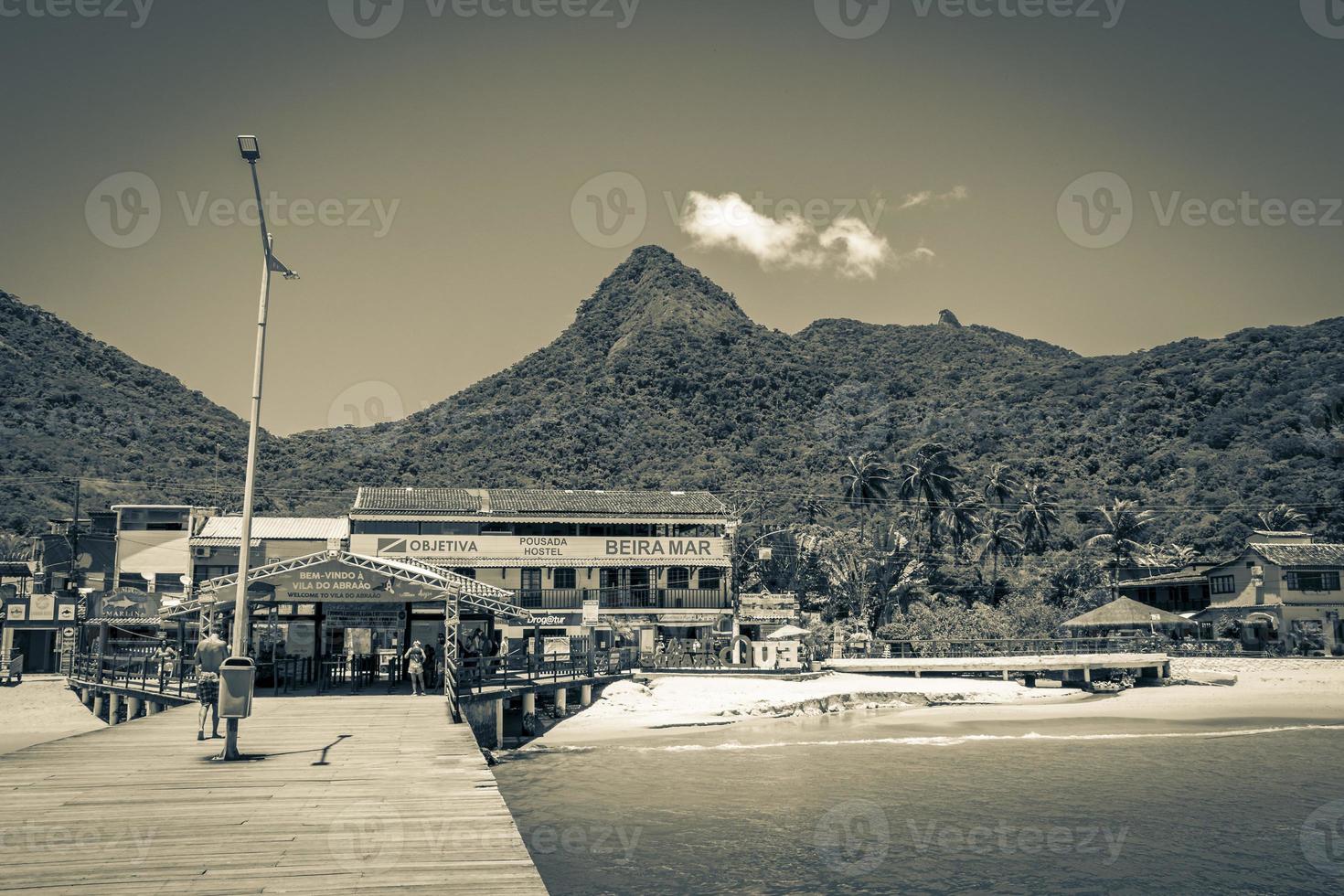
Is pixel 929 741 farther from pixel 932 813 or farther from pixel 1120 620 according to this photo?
pixel 1120 620

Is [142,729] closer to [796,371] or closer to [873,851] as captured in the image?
[873,851]

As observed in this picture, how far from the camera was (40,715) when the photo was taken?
3853 centimetres

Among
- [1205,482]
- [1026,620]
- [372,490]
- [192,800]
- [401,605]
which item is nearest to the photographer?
[192,800]

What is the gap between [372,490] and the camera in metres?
56.4

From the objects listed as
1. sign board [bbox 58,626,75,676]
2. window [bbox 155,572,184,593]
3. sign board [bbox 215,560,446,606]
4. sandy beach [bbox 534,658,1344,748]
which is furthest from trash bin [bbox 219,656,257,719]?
window [bbox 155,572,184,593]

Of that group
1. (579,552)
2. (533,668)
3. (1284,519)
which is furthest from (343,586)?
(1284,519)

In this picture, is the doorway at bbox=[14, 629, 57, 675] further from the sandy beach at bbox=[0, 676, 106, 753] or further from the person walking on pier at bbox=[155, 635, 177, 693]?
the person walking on pier at bbox=[155, 635, 177, 693]

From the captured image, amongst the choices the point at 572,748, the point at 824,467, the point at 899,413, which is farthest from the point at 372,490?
the point at 899,413

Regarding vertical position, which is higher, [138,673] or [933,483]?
[933,483]

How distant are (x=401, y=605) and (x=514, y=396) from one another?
93.5 m

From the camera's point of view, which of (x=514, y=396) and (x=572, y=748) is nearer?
(x=572, y=748)

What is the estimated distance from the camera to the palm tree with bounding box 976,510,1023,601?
8162cm

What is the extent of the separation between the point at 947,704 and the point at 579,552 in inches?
787

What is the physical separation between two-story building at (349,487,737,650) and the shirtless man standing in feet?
110
